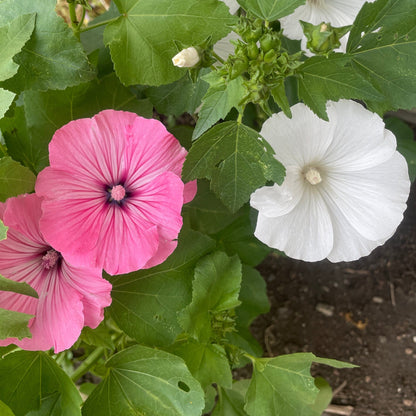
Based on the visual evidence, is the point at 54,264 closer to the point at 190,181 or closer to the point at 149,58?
the point at 190,181

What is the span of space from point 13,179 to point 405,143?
93cm

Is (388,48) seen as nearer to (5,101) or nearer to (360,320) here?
(5,101)

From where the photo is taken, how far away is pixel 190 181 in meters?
0.82

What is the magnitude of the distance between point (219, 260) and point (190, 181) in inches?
9.1

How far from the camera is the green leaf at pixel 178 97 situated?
3.30ft

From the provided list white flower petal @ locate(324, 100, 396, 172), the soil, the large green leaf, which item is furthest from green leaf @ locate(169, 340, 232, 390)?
the soil

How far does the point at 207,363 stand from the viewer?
989 mm

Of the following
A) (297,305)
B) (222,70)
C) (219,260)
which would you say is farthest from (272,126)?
(297,305)

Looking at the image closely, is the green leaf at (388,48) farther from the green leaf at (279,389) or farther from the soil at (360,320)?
the soil at (360,320)

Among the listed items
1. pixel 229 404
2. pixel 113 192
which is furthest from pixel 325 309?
pixel 113 192

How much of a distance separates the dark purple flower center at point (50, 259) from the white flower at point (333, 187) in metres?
0.32

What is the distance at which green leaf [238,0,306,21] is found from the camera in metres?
0.73

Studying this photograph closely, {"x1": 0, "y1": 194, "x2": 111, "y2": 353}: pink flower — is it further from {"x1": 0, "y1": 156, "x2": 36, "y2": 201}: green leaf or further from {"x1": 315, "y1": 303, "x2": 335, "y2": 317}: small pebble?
→ {"x1": 315, "y1": 303, "x2": 335, "y2": 317}: small pebble

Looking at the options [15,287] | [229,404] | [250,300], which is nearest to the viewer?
[15,287]
